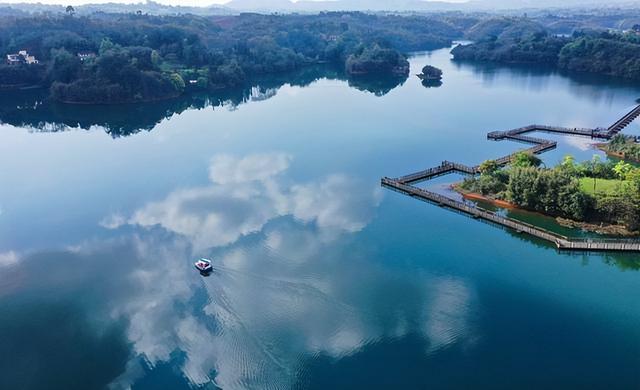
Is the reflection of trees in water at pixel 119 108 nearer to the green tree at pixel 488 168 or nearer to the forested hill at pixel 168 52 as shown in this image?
the forested hill at pixel 168 52

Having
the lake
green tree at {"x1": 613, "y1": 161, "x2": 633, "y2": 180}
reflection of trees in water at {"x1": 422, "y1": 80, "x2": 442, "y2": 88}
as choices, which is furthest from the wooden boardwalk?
reflection of trees in water at {"x1": 422, "y1": 80, "x2": 442, "y2": 88}

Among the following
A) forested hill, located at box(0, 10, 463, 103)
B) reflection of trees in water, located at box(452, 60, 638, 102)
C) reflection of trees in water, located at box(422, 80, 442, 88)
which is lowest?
reflection of trees in water, located at box(422, 80, 442, 88)

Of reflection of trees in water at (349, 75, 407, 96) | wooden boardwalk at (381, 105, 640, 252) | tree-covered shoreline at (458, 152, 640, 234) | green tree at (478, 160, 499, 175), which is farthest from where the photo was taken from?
reflection of trees in water at (349, 75, 407, 96)

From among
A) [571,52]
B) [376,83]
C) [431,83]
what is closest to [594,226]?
[431,83]

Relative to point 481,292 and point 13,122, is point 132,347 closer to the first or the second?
point 481,292

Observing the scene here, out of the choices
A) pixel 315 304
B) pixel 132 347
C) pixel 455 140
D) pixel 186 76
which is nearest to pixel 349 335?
pixel 315 304

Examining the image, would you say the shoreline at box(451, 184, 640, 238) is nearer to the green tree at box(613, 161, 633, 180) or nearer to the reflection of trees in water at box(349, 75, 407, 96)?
the green tree at box(613, 161, 633, 180)
